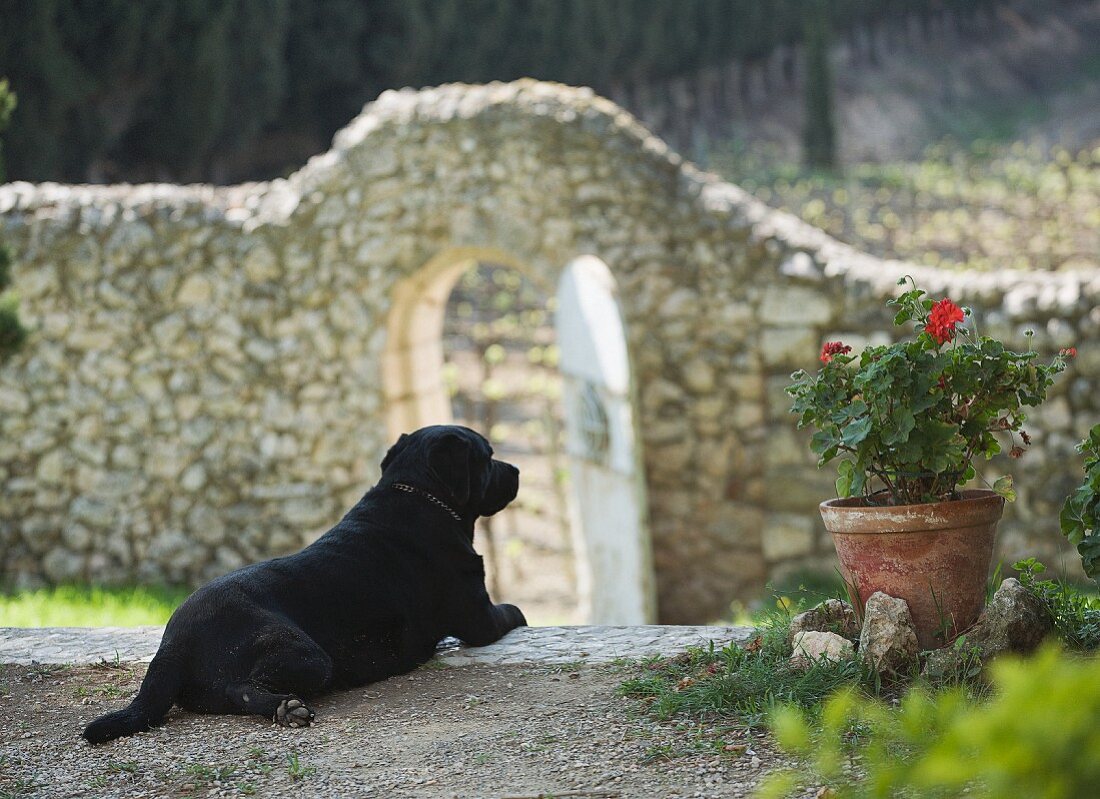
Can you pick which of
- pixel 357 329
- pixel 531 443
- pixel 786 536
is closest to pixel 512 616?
pixel 786 536

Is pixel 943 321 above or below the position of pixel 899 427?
above

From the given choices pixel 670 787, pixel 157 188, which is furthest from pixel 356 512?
pixel 157 188

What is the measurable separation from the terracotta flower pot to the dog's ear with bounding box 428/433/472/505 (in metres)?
1.15

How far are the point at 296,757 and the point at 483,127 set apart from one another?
524cm

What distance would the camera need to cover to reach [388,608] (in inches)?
140

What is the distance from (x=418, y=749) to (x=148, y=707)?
774 millimetres

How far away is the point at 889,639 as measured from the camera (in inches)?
117

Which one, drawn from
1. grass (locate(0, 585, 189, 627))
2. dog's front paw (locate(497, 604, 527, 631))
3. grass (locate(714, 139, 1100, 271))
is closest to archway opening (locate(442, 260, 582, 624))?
grass (locate(0, 585, 189, 627))

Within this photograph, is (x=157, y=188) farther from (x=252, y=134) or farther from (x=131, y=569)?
(x=252, y=134)

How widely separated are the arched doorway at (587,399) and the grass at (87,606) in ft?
5.64

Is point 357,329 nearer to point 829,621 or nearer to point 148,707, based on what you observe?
point 148,707

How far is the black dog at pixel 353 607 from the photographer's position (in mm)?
3201

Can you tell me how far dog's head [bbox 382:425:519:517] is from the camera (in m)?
3.74

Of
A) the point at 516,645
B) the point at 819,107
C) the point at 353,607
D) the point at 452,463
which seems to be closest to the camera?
the point at 353,607
